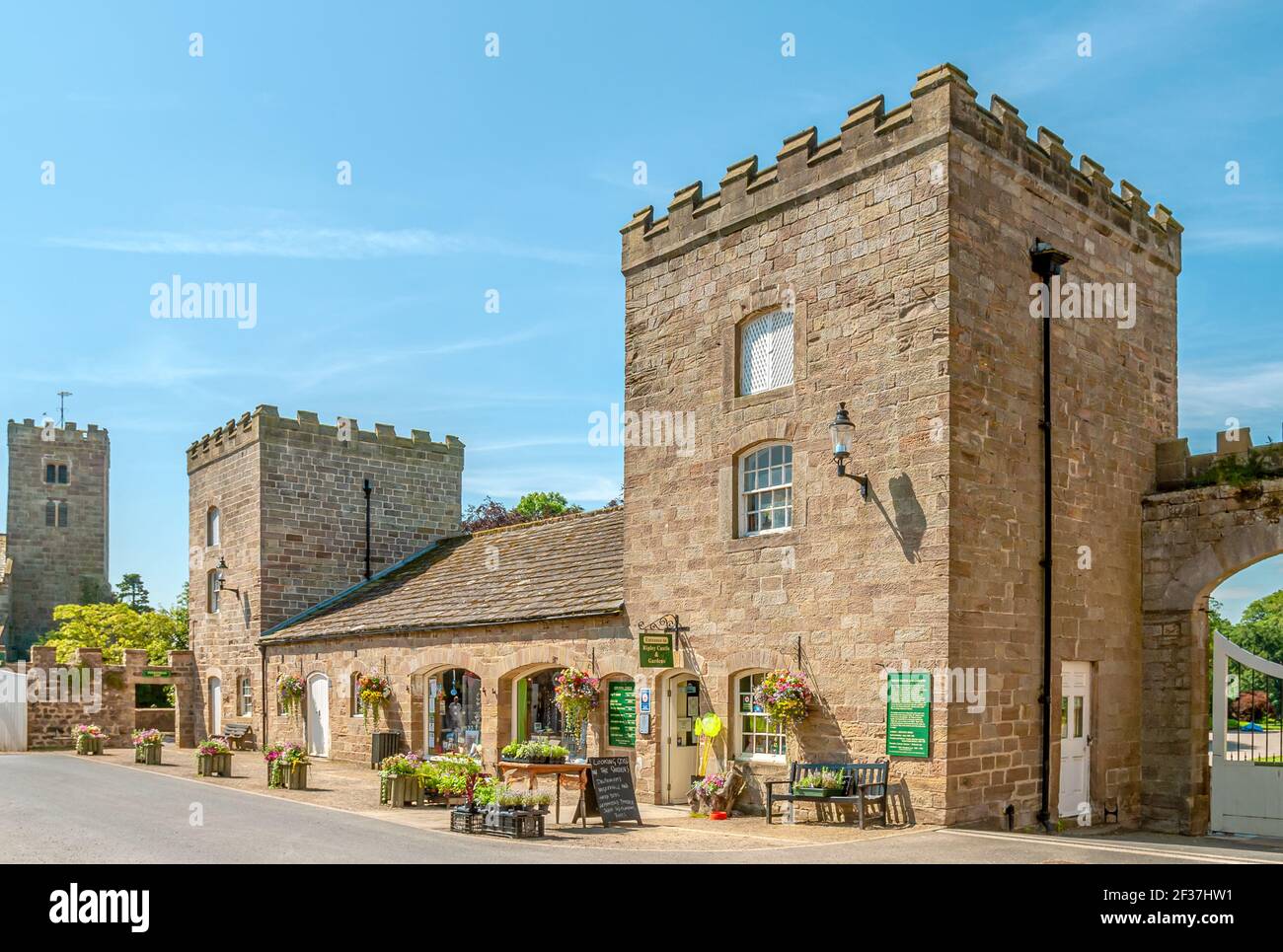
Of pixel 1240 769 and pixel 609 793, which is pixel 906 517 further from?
pixel 1240 769

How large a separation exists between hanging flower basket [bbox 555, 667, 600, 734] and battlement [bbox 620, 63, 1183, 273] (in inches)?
249

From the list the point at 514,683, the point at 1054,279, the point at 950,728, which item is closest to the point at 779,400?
the point at 1054,279

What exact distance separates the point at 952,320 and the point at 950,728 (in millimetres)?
4625

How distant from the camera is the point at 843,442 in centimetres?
1370

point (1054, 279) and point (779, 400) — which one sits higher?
point (1054, 279)

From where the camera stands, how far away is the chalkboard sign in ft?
44.1

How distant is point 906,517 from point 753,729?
12.3ft

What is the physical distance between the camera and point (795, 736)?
559 inches

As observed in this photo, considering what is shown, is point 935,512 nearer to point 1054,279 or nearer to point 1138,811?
point 1054,279

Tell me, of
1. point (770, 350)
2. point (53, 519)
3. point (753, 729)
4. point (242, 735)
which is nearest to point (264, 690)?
point (242, 735)

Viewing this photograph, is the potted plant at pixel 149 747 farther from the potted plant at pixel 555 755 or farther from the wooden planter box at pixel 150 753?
the potted plant at pixel 555 755

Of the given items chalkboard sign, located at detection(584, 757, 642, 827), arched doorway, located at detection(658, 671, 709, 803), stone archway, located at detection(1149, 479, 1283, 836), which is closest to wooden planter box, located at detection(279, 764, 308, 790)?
arched doorway, located at detection(658, 671, 709, 803)

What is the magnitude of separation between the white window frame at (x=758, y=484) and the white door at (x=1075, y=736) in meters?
4.05
